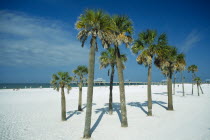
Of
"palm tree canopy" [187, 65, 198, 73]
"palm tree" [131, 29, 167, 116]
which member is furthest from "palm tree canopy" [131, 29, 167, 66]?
"palm tree canopy" [187, 65, 198, 73]

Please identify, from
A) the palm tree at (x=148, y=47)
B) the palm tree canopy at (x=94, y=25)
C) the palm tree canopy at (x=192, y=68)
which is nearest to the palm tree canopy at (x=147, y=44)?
the palm tree at (x=148, y=47)

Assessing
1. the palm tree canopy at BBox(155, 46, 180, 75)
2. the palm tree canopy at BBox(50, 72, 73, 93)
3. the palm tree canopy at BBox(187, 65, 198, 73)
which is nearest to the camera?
the palm tree canopy at BBox(50, 72, 73, 93)

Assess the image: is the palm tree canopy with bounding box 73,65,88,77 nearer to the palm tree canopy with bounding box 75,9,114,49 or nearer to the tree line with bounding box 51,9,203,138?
the tree line with bounding box 51,9,203,138

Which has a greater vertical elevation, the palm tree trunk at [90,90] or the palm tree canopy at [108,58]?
the palm tree canopy at [108,58]

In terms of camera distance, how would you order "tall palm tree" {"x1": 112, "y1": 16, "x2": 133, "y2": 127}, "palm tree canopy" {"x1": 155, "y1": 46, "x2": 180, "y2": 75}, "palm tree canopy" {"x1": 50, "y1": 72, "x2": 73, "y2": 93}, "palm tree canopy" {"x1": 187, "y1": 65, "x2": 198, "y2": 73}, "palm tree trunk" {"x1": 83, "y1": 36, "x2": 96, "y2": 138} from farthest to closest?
"palm tree canopy" {"x1": 187, "y1": 65, "x2": 198, "y2": 73}, "palm tree canopy" {"x1": 155, "y1": 46, "x2": 180, "y2": 75}, "palm tree canopy" {"x1": 50, "y1": 72, "x2": 73, "y2": 93}, "tall palm tree" {"x1": 112, "y1": 16, "x2": 133, "y2": 127}, "palm tree trunk" {"x1": 83, "y1": 36, "x2": 96, "y2": 138}

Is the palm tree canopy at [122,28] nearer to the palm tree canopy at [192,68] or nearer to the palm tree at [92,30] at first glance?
the palm tree at [92,30]

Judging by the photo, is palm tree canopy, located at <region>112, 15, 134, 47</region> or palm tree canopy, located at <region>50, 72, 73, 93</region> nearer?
palm tree canopy, located at <region>112, 15, 134, 47</region>

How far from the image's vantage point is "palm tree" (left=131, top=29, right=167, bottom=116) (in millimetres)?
16484

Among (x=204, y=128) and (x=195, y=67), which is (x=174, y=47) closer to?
(x=204, y=128)

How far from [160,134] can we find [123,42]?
7.92 m

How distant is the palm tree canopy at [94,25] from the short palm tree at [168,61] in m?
7.55

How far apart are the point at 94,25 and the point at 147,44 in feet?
25.8

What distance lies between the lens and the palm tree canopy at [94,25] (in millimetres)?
10922

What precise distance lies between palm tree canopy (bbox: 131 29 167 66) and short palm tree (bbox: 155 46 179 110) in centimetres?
70
